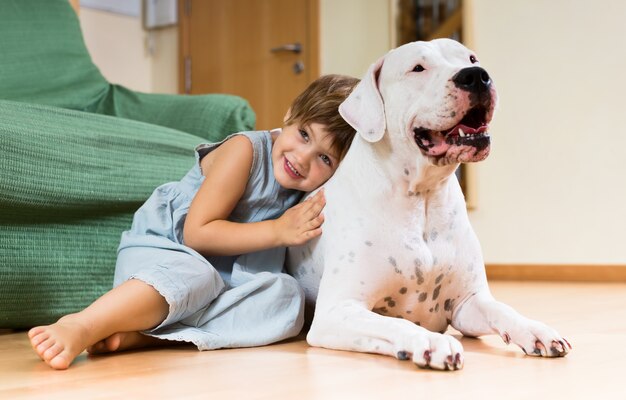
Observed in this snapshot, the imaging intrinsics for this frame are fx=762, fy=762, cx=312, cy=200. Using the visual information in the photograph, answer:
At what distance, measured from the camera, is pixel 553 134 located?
3379 millimetres

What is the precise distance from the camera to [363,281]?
1.36 meters

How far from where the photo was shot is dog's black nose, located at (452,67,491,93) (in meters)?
1.25

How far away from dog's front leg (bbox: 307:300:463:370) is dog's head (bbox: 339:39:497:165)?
0.95ft

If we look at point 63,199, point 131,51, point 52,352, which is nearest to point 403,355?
point 52,352

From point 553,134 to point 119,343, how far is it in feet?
8.21

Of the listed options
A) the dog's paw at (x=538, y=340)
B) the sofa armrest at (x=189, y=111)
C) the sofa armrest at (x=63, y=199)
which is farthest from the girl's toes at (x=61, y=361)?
the sofa armrest at (x=189, y=111)

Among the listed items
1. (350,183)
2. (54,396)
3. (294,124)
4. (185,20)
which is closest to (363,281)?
(350,183)

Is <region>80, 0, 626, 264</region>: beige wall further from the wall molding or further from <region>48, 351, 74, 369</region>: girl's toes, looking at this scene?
<region>48, 351, 74, 369</region>: girl's toes

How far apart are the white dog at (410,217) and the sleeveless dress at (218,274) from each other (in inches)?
5.3

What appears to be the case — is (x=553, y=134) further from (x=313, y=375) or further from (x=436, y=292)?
(x=313, y=375)

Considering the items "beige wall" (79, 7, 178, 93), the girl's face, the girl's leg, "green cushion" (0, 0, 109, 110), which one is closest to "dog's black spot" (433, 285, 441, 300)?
the girl's face

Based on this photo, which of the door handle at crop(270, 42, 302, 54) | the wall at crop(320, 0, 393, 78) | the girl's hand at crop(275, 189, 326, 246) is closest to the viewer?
the girl's hand at crop(275, 189, 326, 246)

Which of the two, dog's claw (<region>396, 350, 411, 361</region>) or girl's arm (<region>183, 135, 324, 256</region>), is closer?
dog's claw (<region>396, 350, 411, 361</region>)

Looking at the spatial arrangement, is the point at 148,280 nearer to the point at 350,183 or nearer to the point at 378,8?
the point at 350,183
